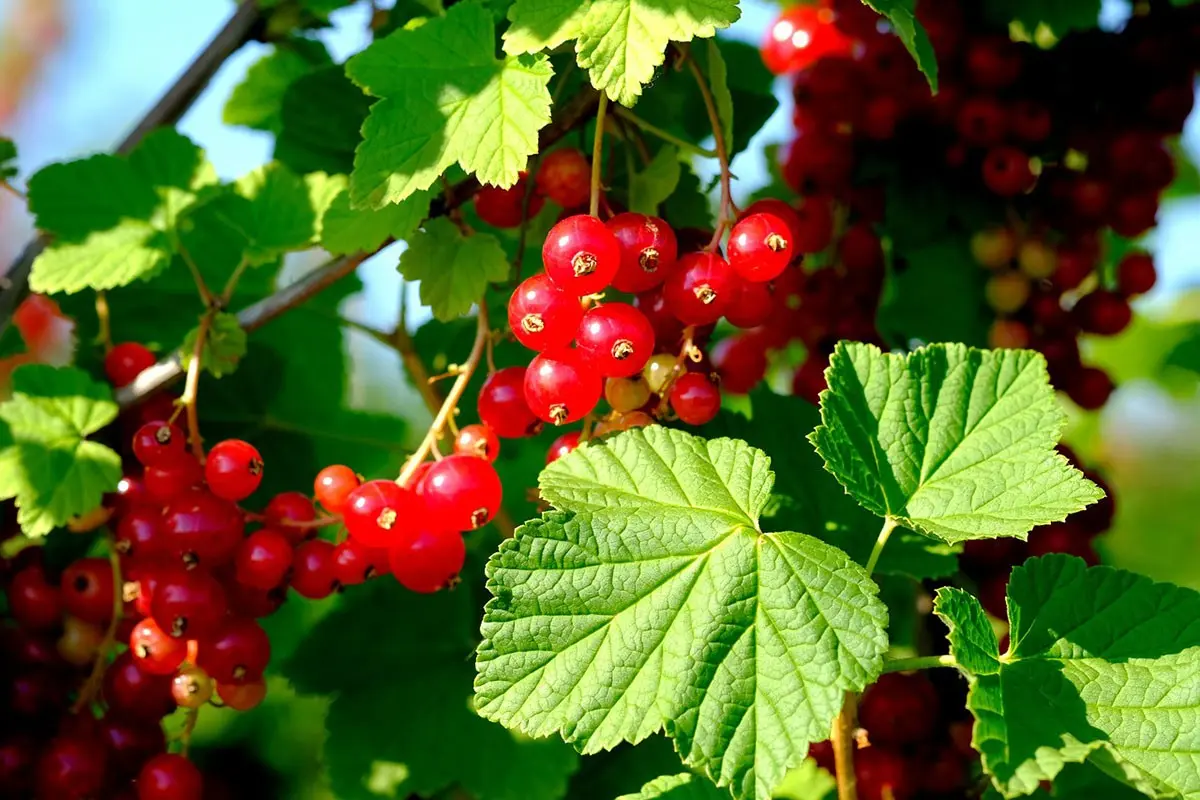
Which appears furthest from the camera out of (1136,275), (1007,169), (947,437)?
(1136,275)

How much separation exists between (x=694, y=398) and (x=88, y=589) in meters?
0.59

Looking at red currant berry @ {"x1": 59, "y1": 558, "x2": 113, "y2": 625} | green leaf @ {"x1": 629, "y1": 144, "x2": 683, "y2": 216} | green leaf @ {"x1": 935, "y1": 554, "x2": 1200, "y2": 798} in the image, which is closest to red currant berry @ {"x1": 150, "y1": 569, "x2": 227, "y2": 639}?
red currant berry @ {"x1": 59, "y1": 558, "x2": 113, "y2": 625}

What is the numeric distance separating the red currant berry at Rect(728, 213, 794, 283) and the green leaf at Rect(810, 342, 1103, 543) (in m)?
0.08

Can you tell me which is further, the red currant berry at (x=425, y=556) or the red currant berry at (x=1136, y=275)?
the red currant berry at (x=1136, y=275)

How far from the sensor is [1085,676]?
28.7 inches

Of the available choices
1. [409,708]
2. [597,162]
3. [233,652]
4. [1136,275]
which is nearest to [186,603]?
[233,652]

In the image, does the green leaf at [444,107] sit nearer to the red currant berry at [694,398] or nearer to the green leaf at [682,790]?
the red currant berry at [694,398]

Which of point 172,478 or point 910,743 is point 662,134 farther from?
point 910,743

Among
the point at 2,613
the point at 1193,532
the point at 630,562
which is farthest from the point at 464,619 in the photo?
the point at 1193,532

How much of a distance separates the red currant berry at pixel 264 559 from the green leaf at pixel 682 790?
13.4 inches

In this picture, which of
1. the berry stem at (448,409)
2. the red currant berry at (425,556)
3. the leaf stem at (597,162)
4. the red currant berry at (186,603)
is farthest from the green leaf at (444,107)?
the red currant berry at (186,603)

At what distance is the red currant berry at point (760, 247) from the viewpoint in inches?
32.1

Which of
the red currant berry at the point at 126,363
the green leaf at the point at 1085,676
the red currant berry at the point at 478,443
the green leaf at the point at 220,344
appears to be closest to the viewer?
the green leaf at the point at 1085,676

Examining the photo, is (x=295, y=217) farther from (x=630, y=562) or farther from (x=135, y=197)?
(x=630, y=562)
